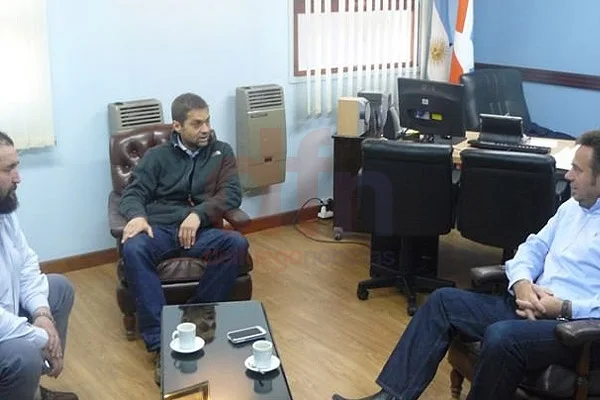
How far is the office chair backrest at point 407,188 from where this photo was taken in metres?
3.54

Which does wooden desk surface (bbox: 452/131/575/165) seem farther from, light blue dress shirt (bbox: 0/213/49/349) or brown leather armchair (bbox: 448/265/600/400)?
light blue dress shirt (bbox: 0/213/49/349)

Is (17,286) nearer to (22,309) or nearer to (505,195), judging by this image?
(22,309)

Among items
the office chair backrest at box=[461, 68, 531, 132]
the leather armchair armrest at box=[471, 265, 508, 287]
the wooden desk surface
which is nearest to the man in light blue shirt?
the leather armchair armrest at box=[471, 265, 508, 287]

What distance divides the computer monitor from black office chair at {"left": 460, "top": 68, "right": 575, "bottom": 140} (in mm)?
872

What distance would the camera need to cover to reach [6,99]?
3756 millimetres

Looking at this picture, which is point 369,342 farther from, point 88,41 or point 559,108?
point 559,108

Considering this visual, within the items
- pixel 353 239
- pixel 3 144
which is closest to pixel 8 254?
pixel 3 144

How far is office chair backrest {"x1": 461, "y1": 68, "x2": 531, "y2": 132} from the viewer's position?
5.00m

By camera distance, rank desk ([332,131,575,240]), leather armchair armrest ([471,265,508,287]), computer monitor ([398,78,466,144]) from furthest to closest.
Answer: desk ([332,131,575,240]) < computer monitor ([398,78,466,144]) < leather armchair armrest ([471,265,508,287])

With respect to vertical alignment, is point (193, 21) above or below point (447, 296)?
above

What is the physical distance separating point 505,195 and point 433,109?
2.75 ft

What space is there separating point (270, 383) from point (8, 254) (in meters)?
1.02

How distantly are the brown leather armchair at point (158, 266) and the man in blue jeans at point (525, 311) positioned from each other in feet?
3.01

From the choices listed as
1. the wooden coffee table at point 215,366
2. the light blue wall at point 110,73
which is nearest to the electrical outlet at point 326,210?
the light blue wall at point 110,73
